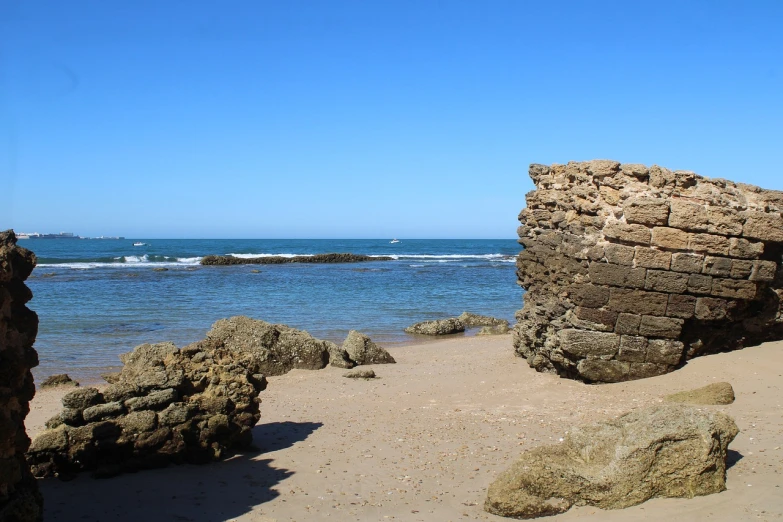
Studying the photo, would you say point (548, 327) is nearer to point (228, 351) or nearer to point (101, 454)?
point (228, 351)

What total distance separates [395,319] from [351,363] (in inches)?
317

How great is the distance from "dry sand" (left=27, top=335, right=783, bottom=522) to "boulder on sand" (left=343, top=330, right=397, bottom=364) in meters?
1.65

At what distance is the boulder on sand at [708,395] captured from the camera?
881 cm

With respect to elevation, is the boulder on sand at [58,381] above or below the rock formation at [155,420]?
below

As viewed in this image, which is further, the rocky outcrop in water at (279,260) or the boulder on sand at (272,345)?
the rocky outcrop in water at (279,260)

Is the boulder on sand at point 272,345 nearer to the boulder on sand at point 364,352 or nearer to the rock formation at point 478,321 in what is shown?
the boulder on sand at point 364,352

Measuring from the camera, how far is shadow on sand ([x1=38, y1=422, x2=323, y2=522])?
6.29 m

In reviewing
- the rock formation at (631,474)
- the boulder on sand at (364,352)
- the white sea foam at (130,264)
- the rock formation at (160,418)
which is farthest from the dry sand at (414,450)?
the white sea foam at (130,264)

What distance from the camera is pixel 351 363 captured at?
14195 millimetres

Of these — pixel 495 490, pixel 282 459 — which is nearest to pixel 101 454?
pixel 282 459

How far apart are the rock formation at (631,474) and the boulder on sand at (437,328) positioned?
1336 centimetres

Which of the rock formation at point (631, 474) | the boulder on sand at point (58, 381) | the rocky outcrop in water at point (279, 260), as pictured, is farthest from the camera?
the rocky outcrop in water at point (279, 260)

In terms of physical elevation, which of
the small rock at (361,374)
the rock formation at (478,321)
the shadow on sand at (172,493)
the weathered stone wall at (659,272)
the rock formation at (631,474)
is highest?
the weathered stone wall at (659,272)

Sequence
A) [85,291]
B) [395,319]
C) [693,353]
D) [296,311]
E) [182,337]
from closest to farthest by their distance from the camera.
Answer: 1. [693,353]
2. [182,337]
3. [395,319]
4. [296,311]
5. [85,291]
